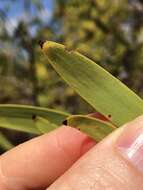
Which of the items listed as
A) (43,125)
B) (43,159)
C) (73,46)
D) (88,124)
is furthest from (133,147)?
(73,46)

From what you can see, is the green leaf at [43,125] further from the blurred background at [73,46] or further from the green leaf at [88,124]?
the blurred background at [73,46]

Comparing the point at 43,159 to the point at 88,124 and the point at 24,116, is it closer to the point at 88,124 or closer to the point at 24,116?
the point at 24,116

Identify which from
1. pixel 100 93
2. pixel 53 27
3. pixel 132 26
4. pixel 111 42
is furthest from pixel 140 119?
pixel 53 27

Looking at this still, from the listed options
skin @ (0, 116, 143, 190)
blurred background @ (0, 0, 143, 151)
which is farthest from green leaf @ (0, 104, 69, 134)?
blurred background @ (0, 0, 143, 151)

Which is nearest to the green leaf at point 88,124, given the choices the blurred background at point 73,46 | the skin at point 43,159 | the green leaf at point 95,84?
the green leaf at point 95,84

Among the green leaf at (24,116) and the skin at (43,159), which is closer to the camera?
the green leaf at (24,116)

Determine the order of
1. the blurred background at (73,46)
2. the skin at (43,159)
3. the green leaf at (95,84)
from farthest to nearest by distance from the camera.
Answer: the blurred background at (73,46) → the skin at (43,159) → the green leaf at (95,84)

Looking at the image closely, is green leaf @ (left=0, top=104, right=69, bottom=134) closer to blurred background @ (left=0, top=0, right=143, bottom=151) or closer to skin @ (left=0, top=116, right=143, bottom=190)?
skin @ (left=0, top=116, right=143, bottom=190)
